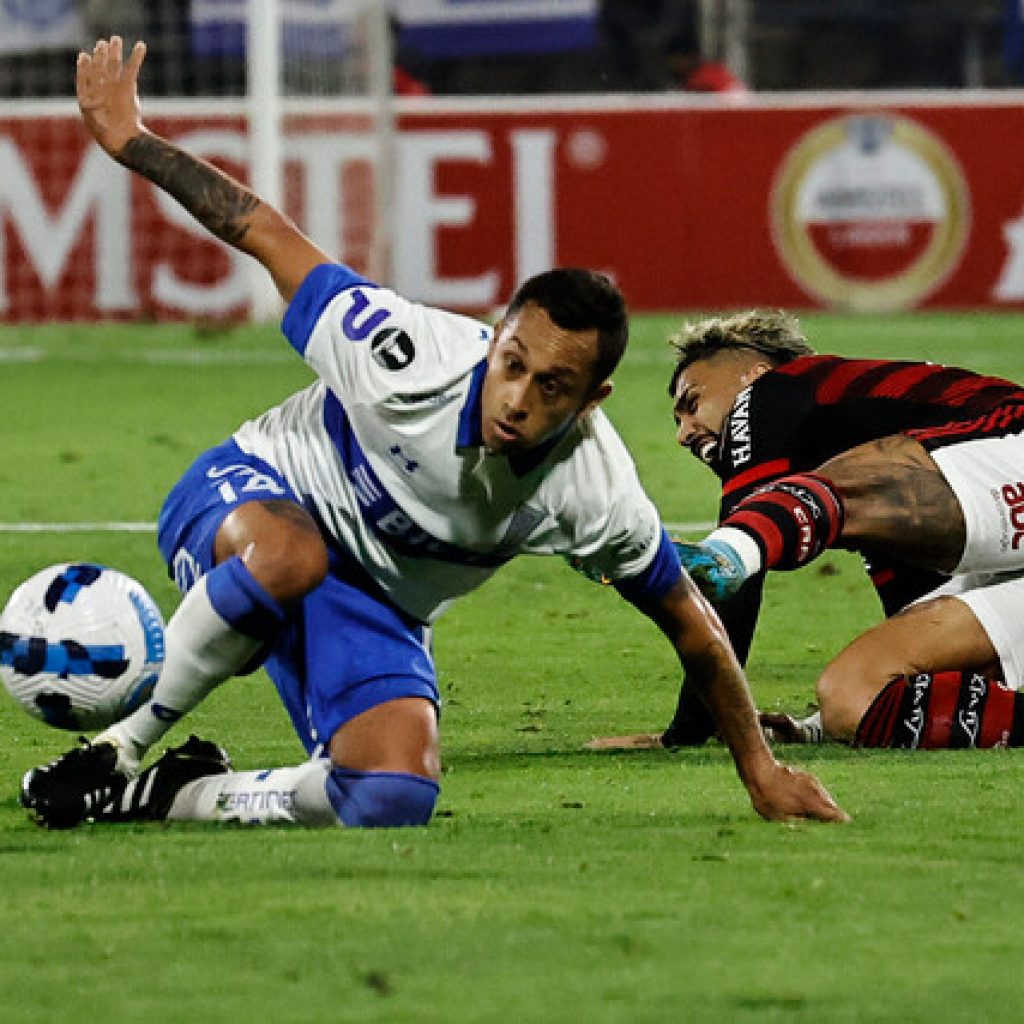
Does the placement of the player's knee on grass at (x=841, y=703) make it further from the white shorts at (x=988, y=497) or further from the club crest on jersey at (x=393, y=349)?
the club crest on jersey at (x=393, y=349)

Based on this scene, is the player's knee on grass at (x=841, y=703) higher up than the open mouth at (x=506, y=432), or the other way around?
the open mouth at (x=506, y=432)

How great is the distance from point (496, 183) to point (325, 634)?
13634 millimetres

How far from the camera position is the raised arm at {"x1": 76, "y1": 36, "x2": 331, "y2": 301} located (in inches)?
203

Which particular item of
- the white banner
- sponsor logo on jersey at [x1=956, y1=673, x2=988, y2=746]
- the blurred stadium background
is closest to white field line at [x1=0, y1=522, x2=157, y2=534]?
sponsor logo on jersey at [x1=956, y1=673, x2=988, y2=746]

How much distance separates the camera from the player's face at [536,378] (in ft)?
15.5

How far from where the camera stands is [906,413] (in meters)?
6.59

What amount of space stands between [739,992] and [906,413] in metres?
2.99

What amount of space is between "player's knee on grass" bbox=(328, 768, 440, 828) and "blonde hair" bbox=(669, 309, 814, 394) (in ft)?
5.93

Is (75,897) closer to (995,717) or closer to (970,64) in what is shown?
(995,717)

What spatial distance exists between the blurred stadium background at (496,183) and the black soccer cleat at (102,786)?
12789 millimetres

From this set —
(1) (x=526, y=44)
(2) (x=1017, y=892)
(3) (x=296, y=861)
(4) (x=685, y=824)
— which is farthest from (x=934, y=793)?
(1) (x=526, y=44)

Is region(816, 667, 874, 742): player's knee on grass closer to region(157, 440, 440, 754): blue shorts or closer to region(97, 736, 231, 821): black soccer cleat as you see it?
region(157, 440, 440, 754): blue shorts

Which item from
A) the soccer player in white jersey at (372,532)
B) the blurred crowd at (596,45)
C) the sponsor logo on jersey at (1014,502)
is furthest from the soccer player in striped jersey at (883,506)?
the blurred crowd at (596,45)

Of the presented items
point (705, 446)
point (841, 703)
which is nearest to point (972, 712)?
point (841, 703)
